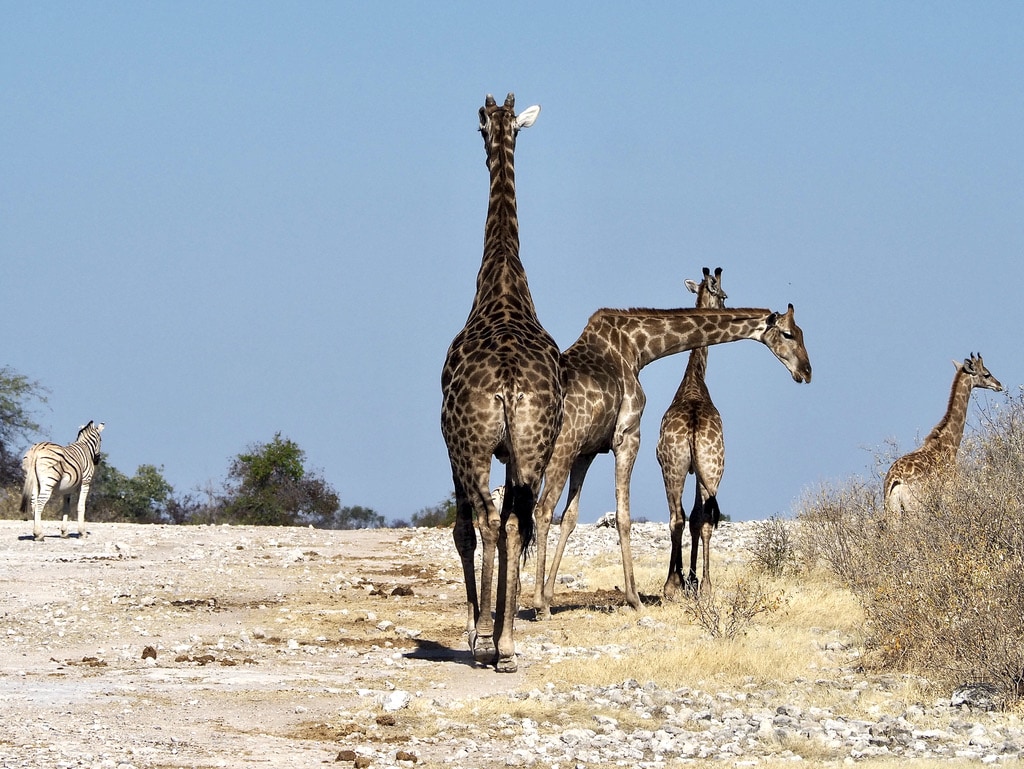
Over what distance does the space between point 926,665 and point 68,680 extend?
6.03 meters

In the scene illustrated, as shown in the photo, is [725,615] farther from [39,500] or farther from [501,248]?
[39,500]

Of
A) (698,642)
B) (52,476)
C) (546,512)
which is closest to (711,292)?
(546,512)

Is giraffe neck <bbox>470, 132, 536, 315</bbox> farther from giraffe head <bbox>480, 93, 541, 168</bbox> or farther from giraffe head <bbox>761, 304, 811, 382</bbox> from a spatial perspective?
giraffe head <bbox>761, 304, 811, 382</bbox>

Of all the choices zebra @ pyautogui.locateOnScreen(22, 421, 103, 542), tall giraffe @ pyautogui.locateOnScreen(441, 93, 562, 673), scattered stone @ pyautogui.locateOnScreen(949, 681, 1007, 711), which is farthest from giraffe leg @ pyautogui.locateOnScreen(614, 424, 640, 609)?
zebra @ pyautogui.locateOnScreen(22, 421, 103, 542)

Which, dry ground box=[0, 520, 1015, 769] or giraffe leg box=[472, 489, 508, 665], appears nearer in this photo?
dry ground box=[0, 520, 1015, 769]

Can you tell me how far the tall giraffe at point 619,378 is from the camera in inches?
516

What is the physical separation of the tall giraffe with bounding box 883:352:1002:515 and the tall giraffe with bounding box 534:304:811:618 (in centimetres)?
209

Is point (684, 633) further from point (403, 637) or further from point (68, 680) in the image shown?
point (68, 680)

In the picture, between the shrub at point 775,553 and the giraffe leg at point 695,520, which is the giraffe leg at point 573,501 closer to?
the giraffe leg at point 695,520

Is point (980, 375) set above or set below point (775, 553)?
above

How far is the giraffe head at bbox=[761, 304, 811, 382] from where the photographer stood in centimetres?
1470

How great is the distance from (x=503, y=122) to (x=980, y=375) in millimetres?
9433

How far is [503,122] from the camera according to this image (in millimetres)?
12352

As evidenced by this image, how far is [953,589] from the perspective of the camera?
34.0 feet
